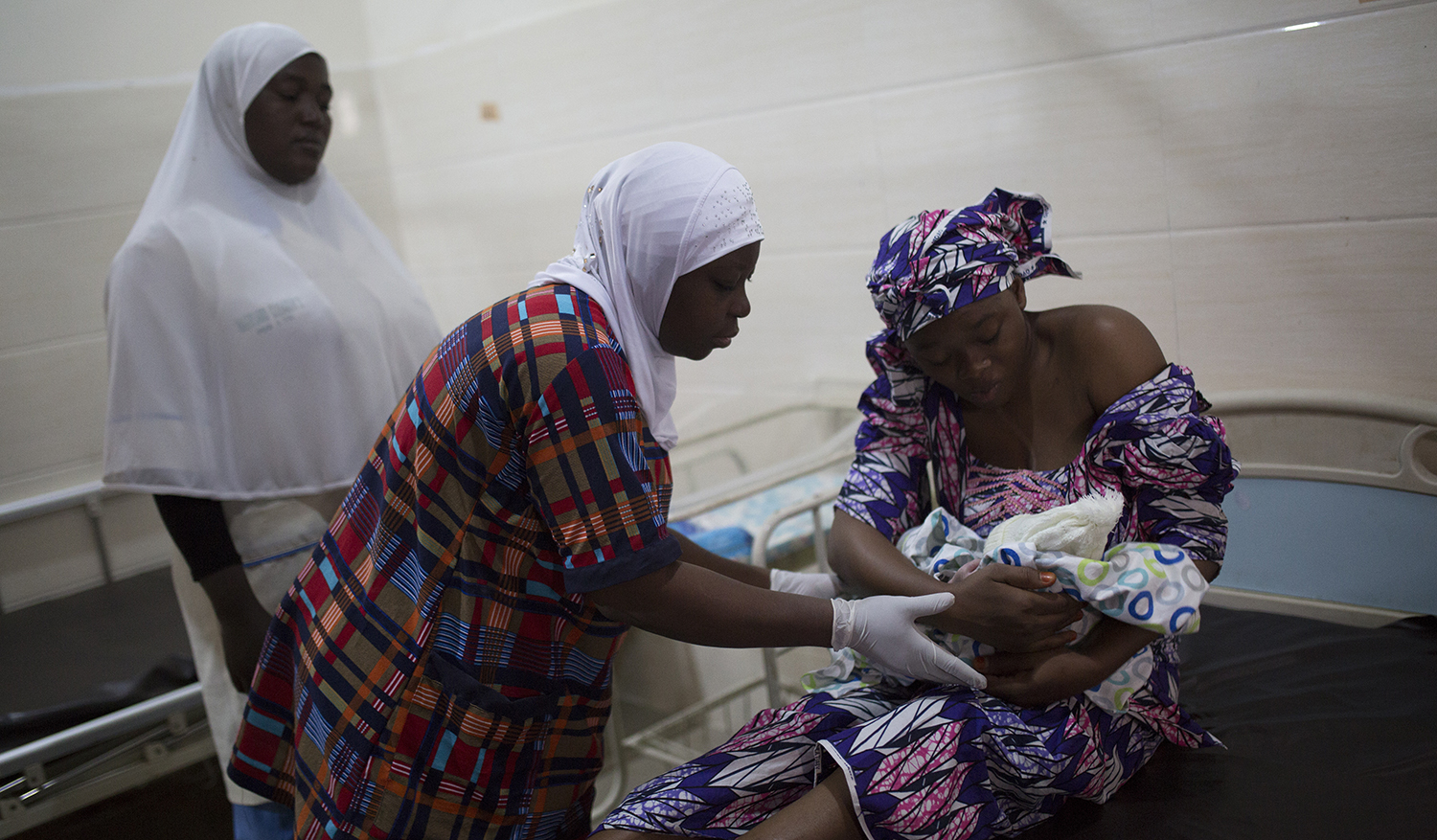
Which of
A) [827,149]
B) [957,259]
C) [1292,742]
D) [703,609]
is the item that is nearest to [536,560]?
[703,609]

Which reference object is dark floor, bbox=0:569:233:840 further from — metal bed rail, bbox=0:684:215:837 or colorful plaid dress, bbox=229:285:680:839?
colorful plaid dress, bbox=229:285:680:839

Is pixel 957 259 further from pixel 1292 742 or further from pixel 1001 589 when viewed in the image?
pixel 1292 742

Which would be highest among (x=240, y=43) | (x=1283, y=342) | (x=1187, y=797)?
(x=240, y=43)

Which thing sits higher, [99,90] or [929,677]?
[99,90]

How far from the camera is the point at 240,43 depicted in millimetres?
2211

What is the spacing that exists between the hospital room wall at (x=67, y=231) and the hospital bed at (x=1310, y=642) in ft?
6.83

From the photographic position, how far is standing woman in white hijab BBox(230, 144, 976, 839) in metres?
1.28

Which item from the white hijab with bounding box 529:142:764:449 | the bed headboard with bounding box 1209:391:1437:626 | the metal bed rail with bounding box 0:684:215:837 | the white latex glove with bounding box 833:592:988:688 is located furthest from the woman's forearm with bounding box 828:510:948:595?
the metal bed rail with bounding box 0:684:215:837

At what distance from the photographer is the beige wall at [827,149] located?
2.06 meters

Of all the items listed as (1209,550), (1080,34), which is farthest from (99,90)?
(1209,550)

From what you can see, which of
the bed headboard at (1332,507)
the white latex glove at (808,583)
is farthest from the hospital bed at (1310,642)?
the white latex glove at (808,583)

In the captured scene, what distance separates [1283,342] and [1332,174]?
358 millimetres

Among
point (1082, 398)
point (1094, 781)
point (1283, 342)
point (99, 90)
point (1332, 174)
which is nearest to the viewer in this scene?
point (1094, 781)

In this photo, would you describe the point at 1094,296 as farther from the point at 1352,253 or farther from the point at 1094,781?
the point at 1094,781
